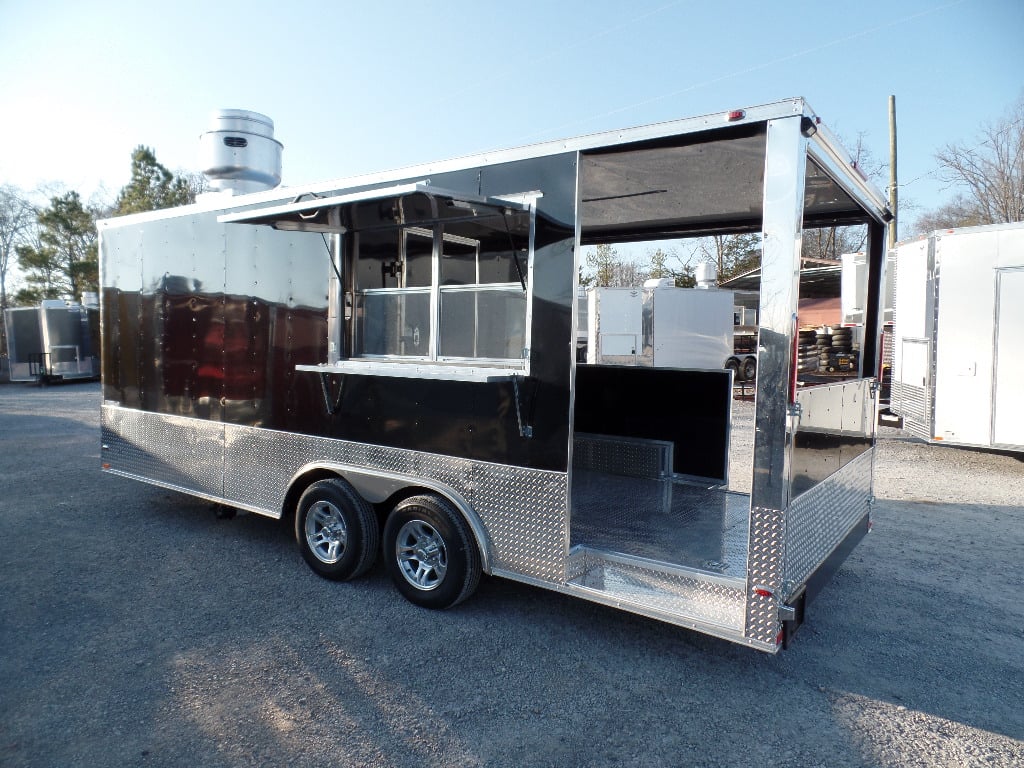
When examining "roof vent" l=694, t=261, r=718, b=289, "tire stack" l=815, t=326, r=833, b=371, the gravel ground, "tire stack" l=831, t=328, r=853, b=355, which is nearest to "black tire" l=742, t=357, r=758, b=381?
"roof vent" l=694, t=261, r=718, b=289

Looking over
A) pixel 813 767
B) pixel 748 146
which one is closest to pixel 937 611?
pixel 813 767

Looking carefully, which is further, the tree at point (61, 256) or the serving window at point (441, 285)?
the tree at point (61, 256)

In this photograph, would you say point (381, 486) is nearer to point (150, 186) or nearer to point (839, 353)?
point (839, 353)

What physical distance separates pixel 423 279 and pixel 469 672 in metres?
2.21

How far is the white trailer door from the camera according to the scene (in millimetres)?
7344

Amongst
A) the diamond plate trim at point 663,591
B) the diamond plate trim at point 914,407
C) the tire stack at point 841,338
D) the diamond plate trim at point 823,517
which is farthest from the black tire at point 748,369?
the diamond plate trim at point 663,591

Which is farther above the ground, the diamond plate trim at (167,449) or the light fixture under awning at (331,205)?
the light fixture under awning at (331,205)

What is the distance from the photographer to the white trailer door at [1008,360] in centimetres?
734

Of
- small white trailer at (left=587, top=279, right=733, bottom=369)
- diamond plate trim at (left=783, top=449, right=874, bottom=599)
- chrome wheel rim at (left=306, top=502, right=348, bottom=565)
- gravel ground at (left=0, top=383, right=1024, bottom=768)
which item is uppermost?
small white trailer at (left=587, top=279, right=733, bottom=369)

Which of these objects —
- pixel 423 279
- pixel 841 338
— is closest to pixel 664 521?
pixel 423 279

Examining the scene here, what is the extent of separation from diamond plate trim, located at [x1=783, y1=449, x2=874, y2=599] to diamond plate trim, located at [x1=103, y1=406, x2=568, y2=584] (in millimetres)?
1084

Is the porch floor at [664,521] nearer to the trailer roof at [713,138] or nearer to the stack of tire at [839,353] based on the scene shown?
the stack of tire at [839,353]

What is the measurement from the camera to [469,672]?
131 inches

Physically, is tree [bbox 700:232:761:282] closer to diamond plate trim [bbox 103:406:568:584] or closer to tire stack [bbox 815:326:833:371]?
tire stack [bbox 815:326:833:371]
